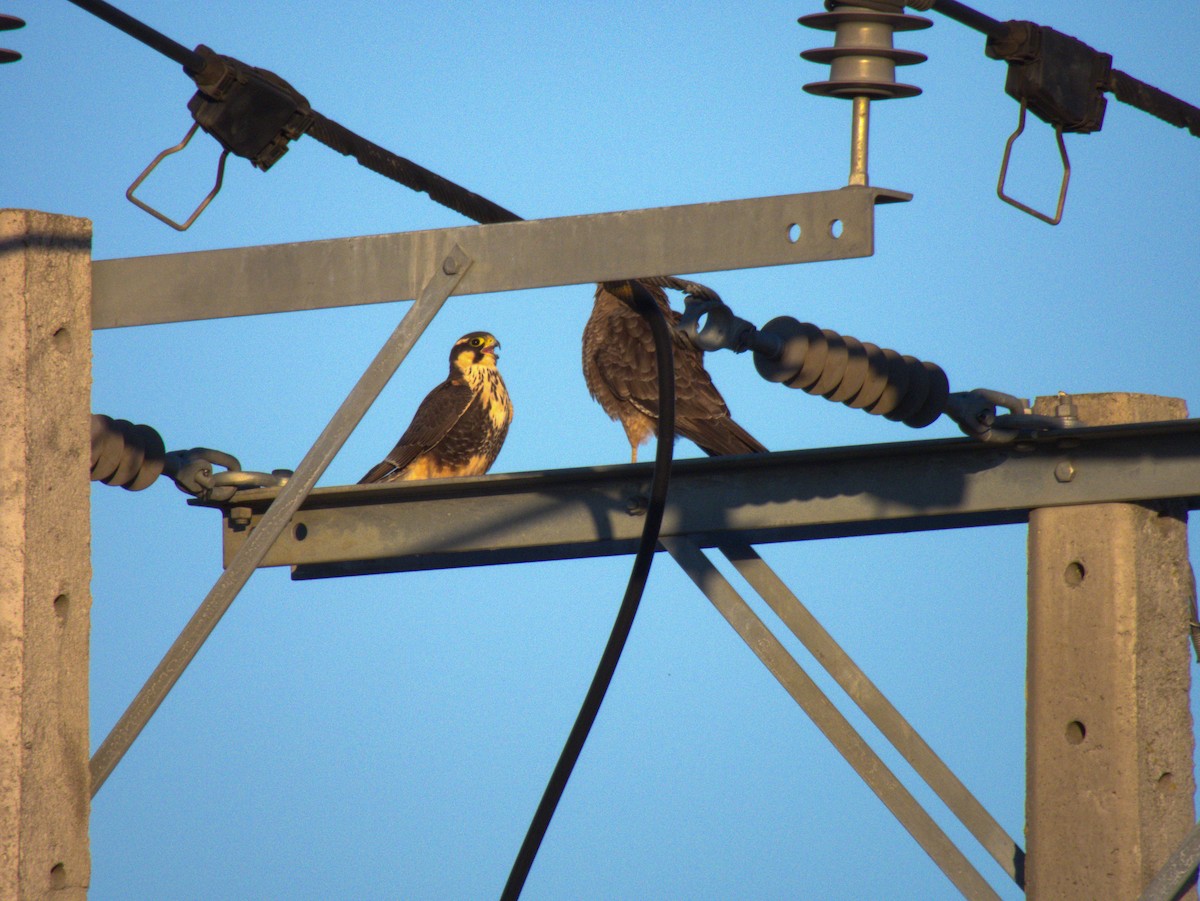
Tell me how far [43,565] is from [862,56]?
184 centimetres

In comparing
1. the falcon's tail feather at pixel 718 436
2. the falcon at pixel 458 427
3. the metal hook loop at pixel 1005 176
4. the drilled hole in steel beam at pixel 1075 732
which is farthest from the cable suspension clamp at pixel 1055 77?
the falcon at pixel 458 427

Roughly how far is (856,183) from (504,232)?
0.69m

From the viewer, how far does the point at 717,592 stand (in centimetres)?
435

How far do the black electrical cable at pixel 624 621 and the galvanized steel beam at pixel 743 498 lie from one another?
541 mm

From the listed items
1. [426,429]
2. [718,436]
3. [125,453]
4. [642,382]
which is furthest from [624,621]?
[426,429]

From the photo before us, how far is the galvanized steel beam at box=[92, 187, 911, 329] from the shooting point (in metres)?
3.00

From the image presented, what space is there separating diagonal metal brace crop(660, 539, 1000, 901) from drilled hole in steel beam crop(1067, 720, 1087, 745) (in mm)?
374

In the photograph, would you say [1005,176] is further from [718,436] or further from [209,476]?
[718,436]

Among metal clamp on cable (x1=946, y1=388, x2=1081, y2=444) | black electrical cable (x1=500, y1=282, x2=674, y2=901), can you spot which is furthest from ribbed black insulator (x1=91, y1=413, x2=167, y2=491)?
metal clamp on cable (x1=946, y1=388, x2=1081, y2=444)

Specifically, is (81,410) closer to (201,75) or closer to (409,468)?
(201,75)

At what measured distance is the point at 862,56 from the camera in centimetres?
321

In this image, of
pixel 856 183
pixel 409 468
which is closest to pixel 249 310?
pixel 856 183

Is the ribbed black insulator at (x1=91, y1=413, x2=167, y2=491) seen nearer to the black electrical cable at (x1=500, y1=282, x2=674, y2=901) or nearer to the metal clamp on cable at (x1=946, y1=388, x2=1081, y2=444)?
the black electrical cable at (x1=500, y1=282, x2=674, y2=901)

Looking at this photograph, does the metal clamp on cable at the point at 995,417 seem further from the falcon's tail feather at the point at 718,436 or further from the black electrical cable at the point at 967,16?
the falcon's tail feather at the point at 718,436
